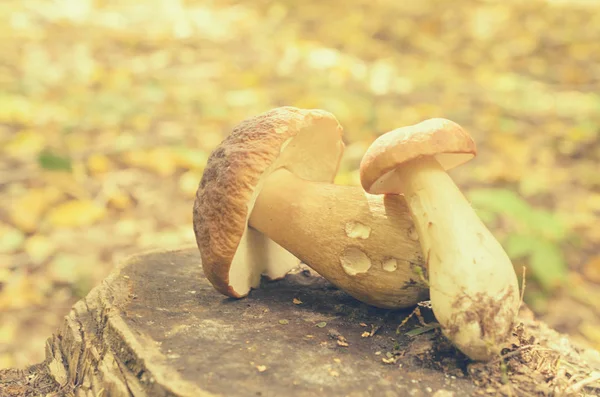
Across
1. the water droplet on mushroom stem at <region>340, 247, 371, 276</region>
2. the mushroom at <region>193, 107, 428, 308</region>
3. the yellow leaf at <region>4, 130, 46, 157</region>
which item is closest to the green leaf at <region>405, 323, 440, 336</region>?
the mushroom at <region>193, 107, 428, 308</region>

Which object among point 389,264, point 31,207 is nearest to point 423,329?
point 389,264

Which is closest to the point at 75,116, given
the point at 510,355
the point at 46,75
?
the point at 46,75

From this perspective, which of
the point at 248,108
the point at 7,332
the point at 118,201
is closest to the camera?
the point at 7,332

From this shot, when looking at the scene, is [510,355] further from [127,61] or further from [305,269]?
[127,61]

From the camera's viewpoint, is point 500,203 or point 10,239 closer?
point 10,239

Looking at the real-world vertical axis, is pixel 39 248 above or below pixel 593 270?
above

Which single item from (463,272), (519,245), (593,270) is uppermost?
(463,272)

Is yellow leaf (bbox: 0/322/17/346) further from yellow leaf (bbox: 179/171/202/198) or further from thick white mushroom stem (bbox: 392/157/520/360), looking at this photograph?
thick white mushroom stem (bbox: 392/157/520/360)

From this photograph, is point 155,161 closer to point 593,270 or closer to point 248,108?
point 248,108
